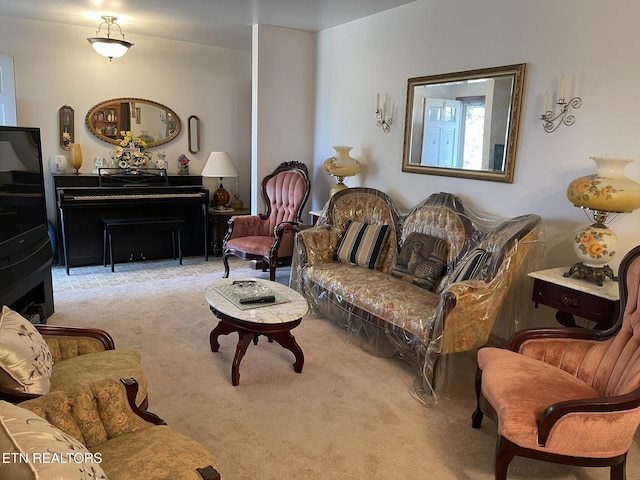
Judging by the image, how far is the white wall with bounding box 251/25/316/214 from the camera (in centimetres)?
502

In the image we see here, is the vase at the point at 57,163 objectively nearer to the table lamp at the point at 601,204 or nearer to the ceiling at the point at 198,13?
the ceiling at the point at 198,13

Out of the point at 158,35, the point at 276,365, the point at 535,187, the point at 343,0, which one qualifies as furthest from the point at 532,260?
the point at 158,35

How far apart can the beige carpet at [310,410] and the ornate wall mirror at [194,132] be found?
279cm

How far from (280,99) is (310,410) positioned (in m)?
3.59

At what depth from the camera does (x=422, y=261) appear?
3.45m

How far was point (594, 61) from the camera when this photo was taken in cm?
280

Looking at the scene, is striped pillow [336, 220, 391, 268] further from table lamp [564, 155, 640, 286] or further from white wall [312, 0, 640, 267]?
table lamp [564, 155, 640, 286]

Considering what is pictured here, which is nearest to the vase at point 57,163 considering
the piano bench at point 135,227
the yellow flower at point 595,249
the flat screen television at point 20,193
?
the piano bench at point 135,227

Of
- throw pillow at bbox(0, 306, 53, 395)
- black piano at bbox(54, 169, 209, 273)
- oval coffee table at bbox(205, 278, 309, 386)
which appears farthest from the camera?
black piano at bbox(54, 169, 209, 273)

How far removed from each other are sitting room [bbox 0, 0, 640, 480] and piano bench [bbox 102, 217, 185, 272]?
0.03 meters

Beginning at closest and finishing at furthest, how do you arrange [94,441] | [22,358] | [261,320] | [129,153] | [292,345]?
[94,441]
[22,358]
[261,320]
[292,345]
[129,153]

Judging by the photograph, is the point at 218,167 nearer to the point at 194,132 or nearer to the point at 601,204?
the point at 194,132

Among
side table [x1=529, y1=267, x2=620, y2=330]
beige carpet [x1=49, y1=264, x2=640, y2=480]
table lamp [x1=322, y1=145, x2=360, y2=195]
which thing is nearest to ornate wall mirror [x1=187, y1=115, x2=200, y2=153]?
table lamp [x1=322, y1=145, x2=360, y2=195]

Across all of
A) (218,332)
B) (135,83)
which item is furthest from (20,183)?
(135,83)
